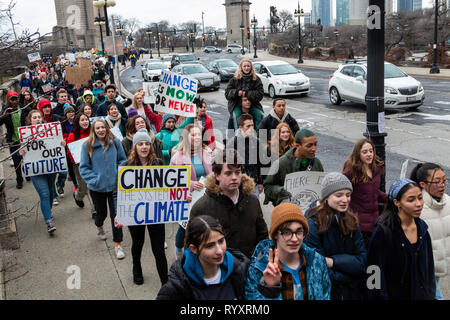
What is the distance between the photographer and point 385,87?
16.2 meters

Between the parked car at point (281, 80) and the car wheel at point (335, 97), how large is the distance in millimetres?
2277

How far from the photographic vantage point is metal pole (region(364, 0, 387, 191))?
5.62 metres

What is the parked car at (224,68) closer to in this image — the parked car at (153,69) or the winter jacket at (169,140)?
the parked car at (153,69)

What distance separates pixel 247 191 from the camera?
410cm

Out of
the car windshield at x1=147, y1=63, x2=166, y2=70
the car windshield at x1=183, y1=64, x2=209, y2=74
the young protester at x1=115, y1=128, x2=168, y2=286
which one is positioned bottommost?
the young protester at x1=115, y1=128, x2=168, y2=286

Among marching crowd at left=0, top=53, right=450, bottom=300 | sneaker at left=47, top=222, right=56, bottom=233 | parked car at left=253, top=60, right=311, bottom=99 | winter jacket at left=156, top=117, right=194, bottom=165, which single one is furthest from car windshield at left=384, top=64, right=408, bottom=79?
sneaker at left=47, top=222, right=56, bottom=233

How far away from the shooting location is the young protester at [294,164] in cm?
A: 494

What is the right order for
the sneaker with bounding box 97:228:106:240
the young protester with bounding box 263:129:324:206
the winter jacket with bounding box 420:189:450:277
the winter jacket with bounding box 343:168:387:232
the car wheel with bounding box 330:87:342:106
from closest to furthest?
the winter jacket with bounding box 420:189:450:277 < the winter jacket with bounding box 343:168:387:232 < the young protester with bounding box 263:129:324:206 < the sneaker with bounding box 97:228:106:240 < the car wheel with bounding box 330:87:342:106

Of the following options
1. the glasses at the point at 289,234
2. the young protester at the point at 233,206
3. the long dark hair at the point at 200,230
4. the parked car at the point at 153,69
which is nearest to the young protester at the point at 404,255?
the glasses at the point at 289,234

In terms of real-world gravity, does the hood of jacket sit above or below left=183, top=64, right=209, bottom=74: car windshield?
below

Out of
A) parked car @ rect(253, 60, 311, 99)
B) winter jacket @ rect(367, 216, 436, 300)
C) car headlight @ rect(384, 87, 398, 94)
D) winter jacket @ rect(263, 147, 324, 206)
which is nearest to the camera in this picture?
winter jacket @ rect(367, 216, 436, 300)

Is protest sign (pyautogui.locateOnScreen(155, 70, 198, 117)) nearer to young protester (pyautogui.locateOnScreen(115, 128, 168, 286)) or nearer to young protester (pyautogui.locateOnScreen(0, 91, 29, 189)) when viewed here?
young protester (pyautogui.locateOnScreen(0, 91, 29, 189))

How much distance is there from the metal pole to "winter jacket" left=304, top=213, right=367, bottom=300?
7.22ft

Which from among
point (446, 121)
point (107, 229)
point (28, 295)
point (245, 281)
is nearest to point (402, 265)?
point (245, 281)
